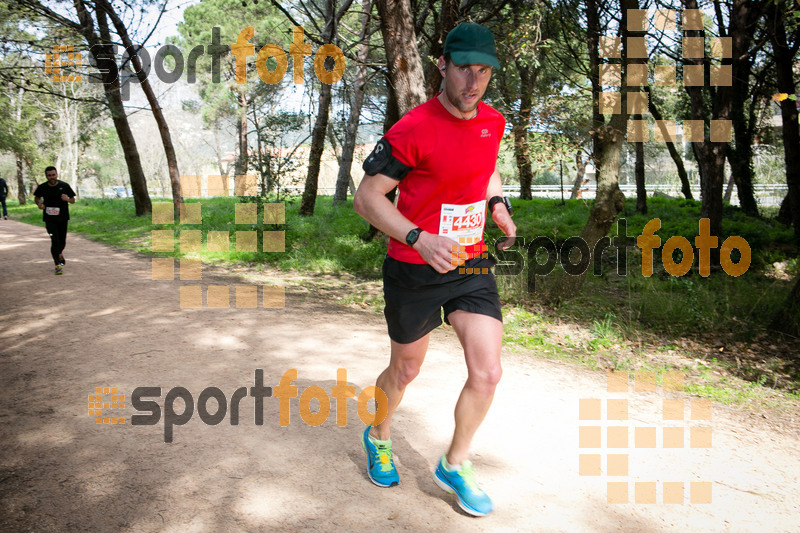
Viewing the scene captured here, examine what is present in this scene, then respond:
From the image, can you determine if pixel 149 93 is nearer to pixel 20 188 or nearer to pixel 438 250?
pixel 438 250

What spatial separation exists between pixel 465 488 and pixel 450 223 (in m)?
1.36

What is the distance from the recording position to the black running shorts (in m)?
2.95

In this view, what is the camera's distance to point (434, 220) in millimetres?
2900

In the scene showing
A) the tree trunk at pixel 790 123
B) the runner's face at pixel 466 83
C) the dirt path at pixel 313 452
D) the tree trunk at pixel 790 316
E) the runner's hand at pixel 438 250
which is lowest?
the dirt path at pixel 313 452

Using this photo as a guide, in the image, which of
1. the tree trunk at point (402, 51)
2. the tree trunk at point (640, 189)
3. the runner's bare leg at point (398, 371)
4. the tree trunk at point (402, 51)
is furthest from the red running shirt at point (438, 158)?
the tree trunk at point (640, 189)

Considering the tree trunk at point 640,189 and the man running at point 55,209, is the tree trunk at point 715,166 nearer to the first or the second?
the tree trunk at point 640,189

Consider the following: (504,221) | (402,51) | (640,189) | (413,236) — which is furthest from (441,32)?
(640,189)

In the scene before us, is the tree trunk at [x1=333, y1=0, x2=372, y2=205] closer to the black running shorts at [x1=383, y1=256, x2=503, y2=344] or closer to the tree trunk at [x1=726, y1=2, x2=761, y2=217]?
the tree trunk at [x1=726, y1=2, x2=761, y2=217]

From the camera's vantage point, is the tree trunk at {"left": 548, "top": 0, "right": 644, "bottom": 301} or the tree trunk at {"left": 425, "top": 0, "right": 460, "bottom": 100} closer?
the tree trunk at {"left": 548, "top": 0, "right": 644, "bottom": 301}

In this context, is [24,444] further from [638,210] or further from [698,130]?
[638,210]

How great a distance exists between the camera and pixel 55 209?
399 inches

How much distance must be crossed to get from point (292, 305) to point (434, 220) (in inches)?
219

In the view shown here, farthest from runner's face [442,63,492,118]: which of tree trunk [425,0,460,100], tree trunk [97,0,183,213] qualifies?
tree trunk [97,0,183,213]

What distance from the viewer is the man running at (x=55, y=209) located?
33.0 feet
